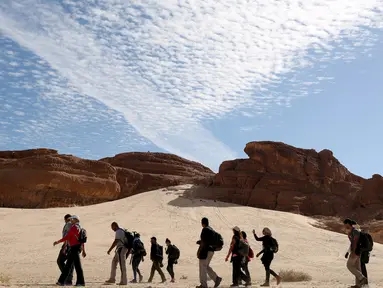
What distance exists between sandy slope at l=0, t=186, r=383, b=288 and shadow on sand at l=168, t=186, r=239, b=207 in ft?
0.28

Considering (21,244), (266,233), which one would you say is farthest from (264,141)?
(266,233)

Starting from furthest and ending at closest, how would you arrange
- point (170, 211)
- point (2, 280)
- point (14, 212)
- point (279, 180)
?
point (279, 180)
point (170, 211)
point (14, 212)
point (2, 280)

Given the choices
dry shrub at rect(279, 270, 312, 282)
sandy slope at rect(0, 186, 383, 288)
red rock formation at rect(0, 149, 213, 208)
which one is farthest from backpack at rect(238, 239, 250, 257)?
red rock formation at rect(0, 149, 213, 208)

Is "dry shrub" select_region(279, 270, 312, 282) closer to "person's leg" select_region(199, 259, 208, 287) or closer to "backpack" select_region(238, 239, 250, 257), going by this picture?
"backpack" select_region(238, 239, 250, 257)

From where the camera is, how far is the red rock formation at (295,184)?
3750 cm

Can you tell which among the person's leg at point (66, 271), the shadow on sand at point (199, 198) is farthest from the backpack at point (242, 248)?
the shadow on sand at point (199, 198)

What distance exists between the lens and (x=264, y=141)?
42719mm

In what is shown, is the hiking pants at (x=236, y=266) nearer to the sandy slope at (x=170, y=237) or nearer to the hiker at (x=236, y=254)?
the hiker at (x=236, y=254)

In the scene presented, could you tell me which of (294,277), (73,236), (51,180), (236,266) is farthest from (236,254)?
(51,180)

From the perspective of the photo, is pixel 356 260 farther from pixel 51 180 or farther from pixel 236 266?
pixel 51 180

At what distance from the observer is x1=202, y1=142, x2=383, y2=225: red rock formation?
3750 cm

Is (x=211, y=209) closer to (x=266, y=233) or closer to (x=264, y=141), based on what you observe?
(x=264, y=141)

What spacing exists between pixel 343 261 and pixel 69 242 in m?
13.4

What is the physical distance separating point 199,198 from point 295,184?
8648mm
